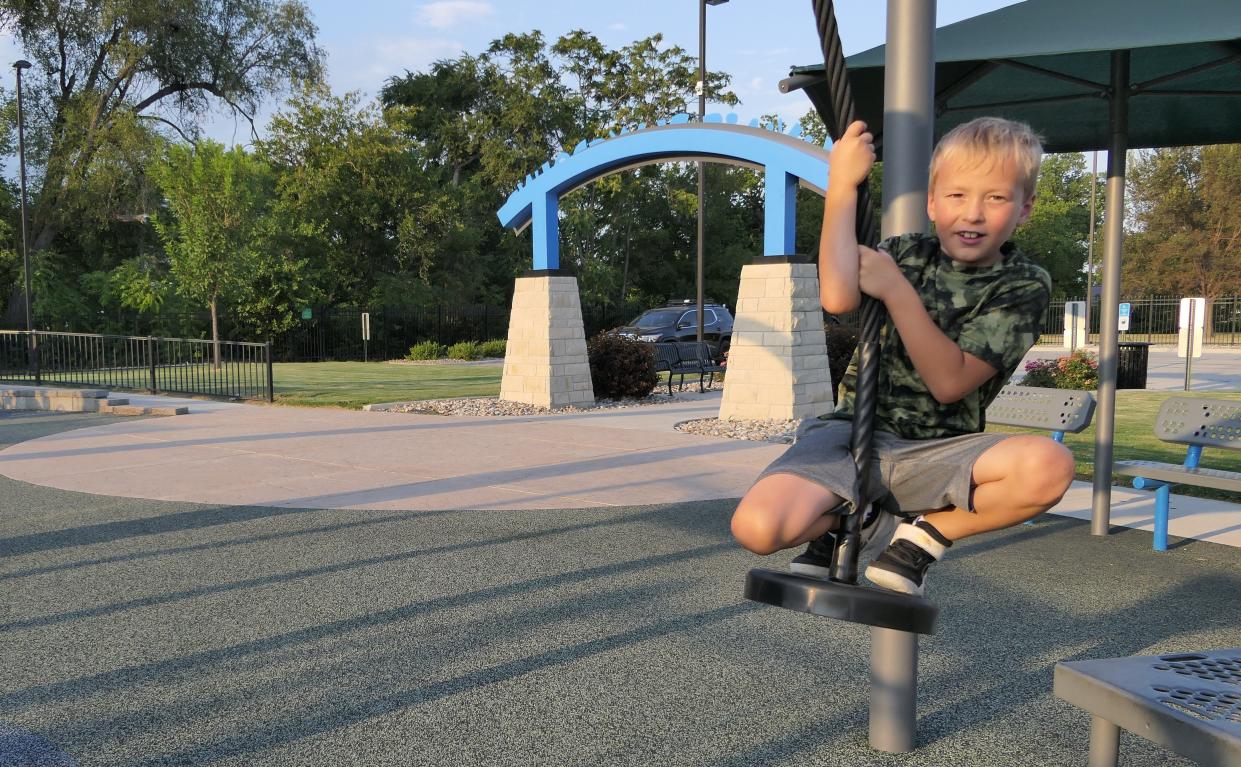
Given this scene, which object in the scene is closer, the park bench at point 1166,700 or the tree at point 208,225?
the park bench at point 1166,700

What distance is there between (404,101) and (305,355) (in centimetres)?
1593

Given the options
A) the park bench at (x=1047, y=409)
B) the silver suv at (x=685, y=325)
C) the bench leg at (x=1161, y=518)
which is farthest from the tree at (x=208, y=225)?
the bench leg at (x=1161, y=518)

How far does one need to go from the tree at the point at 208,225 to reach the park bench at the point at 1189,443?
829 inches

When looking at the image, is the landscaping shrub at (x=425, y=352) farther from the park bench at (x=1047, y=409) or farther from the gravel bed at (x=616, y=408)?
the park bench at (x=1047, y=409)

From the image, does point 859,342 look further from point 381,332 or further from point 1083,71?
point 381,332

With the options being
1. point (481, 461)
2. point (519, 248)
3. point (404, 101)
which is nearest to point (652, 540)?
point (481, 461)

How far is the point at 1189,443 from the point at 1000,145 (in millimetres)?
4861

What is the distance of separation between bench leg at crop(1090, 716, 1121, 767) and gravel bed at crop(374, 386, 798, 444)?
8.35m

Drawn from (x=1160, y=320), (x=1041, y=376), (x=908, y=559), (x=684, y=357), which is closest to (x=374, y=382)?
(x=684, y=357)

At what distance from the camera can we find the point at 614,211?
4234 cm

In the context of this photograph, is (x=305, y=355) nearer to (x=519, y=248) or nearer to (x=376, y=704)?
(x=519, y=248)

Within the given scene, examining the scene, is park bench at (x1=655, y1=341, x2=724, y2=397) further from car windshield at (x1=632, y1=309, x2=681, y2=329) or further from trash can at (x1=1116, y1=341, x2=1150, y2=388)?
car windshield at (x1=632, y1=309, x2=681, y2=329)

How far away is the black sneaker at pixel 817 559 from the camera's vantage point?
250 centimetres

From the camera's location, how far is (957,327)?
235cm
